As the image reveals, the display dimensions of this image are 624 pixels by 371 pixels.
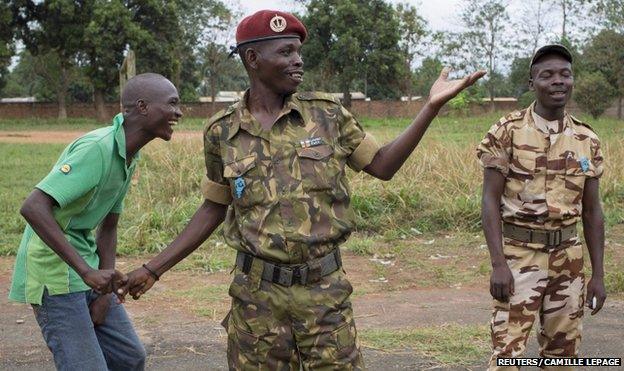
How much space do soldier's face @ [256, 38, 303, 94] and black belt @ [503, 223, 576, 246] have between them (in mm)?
1341

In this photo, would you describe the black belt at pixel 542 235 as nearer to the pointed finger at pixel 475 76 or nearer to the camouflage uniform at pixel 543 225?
the camouflage uniform at pixel 543 225

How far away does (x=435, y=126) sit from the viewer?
1714 cm

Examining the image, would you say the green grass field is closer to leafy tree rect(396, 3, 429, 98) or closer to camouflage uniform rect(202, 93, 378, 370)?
camouflage uniform rect(202, 93, 378, 370)

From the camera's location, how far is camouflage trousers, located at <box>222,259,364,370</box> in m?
2.54

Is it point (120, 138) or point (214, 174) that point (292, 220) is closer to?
point (214, 174)

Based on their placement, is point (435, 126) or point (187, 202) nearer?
point (187, 202)

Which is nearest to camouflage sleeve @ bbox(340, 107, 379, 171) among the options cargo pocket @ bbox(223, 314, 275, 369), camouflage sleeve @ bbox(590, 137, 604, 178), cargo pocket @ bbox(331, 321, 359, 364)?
cargo pocket @ bbox(331, 321, 359, 364)

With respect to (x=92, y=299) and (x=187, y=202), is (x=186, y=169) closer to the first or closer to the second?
(x=187, y=202)

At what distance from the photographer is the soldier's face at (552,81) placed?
3336mm

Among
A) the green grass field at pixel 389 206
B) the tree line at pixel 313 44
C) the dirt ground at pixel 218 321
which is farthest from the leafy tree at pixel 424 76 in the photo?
the dirt ground at pixel 218 321

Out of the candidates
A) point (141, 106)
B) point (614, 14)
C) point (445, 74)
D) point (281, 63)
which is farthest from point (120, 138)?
point (614, 14)

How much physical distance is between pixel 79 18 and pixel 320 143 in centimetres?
3329

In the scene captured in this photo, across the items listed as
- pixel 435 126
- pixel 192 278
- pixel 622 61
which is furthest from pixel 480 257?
pixel 622 61

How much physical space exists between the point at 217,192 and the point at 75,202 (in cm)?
52
